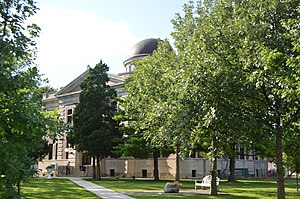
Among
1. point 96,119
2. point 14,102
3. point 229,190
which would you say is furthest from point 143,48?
point 14,102

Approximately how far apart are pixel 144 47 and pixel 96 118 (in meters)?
19.6

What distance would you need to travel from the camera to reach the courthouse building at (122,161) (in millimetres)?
41844

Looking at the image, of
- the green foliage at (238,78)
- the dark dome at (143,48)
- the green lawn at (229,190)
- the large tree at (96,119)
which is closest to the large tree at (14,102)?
the green foliage at (238,78)

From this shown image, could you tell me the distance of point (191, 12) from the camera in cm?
1888

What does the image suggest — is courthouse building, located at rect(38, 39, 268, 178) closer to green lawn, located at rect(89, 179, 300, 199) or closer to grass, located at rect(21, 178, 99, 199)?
green lawn, located at rect(89, 179, 300, 199)

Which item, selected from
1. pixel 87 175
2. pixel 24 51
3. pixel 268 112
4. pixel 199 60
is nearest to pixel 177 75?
pixel 199 60

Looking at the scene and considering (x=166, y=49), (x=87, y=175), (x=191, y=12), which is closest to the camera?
(x=191, y=12)

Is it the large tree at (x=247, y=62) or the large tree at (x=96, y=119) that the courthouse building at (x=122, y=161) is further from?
the large tree at (x=247, y=62)

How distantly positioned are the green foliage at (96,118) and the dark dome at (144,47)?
1512cm

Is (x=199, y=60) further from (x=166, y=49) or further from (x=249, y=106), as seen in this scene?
(x=166, y=49)

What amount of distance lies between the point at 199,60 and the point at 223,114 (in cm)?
211

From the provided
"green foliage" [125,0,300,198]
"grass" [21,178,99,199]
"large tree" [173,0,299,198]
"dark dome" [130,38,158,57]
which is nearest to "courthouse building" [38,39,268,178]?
"dark dome" [130,38,158,57]

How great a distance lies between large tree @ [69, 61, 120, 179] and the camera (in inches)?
1339

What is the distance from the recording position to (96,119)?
34750mm
